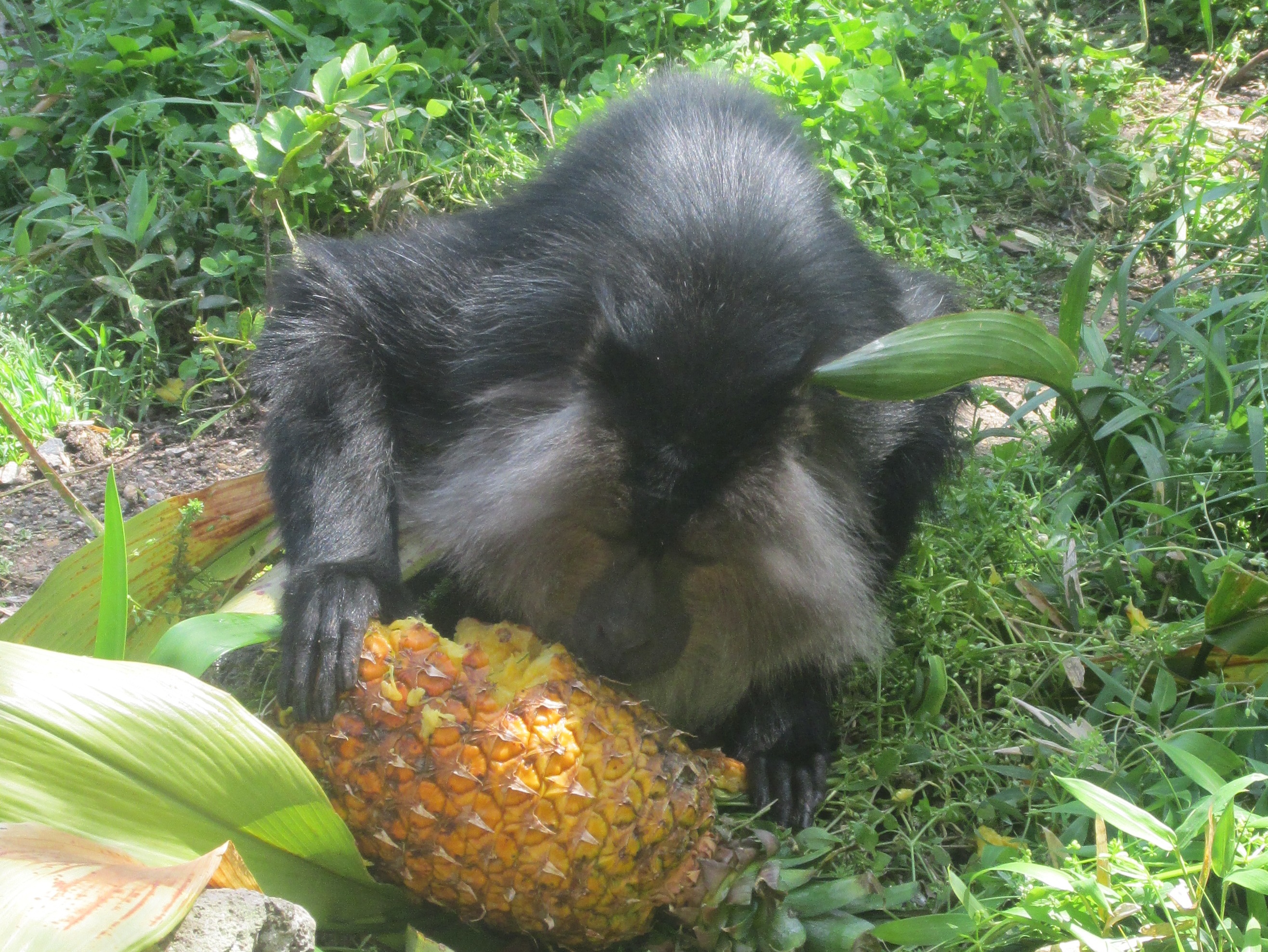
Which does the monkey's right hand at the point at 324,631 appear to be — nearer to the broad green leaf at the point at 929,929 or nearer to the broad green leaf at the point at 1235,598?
the broad green leaf at the point at 929,929

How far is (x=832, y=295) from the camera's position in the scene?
9.38 ft

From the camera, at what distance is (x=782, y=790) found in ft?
10.2

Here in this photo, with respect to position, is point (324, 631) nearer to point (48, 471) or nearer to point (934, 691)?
point (48, 471)

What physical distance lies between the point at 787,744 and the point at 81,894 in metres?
1.96

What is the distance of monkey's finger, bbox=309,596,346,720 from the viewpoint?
2621 millimetres

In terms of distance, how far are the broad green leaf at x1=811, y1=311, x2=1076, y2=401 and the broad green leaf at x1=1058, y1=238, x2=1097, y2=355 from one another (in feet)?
2.69

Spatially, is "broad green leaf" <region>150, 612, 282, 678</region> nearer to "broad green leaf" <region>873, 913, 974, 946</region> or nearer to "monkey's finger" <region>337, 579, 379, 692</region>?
"monkey's finger" <region>337, 579, 379, 692</region>

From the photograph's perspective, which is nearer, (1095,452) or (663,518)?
(663,518)

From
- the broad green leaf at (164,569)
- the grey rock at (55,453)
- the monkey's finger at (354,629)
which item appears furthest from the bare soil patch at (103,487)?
the monkey's finger at (354,629)

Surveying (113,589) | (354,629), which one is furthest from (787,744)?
(113,589)

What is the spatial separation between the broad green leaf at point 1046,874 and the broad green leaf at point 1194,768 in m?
0.38

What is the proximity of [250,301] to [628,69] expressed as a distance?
200 centimetres

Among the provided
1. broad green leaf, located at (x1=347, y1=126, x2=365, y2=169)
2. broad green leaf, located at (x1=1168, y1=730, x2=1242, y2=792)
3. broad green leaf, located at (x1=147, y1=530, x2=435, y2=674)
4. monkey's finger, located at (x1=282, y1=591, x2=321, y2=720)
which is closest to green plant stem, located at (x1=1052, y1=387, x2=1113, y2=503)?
broad green leaf, located at (x1=1168, y1=730, x2=1242, y2=792)

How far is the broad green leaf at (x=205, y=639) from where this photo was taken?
2586 mm
